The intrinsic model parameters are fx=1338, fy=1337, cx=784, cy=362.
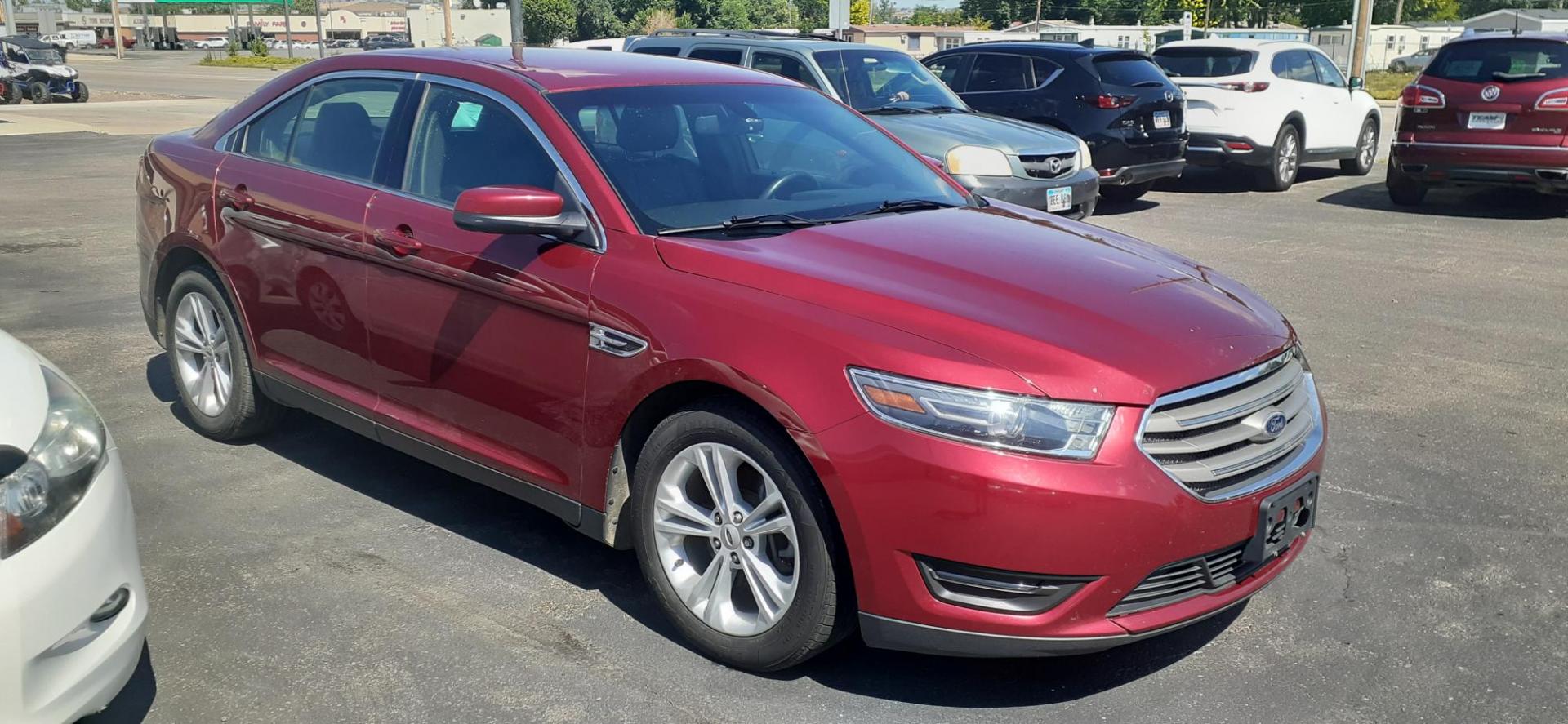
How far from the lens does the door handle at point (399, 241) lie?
431cm

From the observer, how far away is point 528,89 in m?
4.30

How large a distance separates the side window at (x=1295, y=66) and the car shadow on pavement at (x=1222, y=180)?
1.25 meters

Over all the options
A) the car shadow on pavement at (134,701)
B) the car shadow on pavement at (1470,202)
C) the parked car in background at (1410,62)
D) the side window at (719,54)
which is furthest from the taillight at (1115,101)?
the parked car in background at (1410,62)

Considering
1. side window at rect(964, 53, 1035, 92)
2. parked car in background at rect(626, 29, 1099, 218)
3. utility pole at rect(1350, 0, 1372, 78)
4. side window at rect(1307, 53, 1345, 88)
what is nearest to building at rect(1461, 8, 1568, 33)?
utility pole at rect(1350, 0, 1372, 78)

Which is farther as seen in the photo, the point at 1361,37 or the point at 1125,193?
the point at 1361,37

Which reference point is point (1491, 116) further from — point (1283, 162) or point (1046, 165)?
point (1046, 165)

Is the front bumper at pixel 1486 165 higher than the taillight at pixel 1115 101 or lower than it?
lower

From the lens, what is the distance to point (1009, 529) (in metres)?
3.09

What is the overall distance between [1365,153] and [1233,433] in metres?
14.5

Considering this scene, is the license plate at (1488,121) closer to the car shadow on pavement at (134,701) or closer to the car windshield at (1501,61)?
the car windshield at (1501,61)

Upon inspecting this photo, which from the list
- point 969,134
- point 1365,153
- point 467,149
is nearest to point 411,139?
point 467,149

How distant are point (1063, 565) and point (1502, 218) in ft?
36.7

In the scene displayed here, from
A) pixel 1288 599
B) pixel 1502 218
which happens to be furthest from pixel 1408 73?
pixel 1288 599

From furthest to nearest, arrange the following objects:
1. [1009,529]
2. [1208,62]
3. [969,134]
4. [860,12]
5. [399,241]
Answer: [860,12], [1208,62], [969,134], [399,241], [1009,529]
